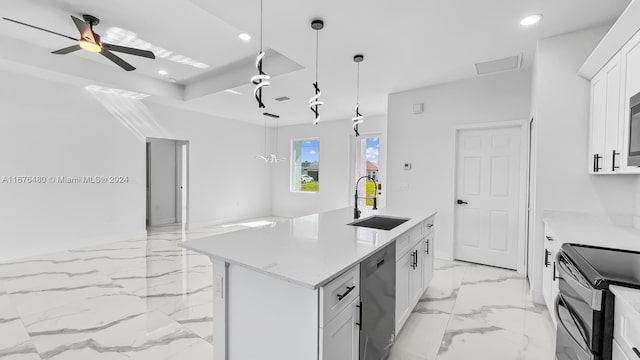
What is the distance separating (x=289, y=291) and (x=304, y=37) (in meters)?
2.56

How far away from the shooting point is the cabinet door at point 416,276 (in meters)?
2.39

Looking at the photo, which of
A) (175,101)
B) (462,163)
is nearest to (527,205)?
(462,163)

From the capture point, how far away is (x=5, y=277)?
11.2ft

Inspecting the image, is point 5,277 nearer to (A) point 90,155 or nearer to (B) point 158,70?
(A) point 90,155

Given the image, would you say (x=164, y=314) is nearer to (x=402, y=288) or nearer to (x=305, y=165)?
(x=402, y=288)

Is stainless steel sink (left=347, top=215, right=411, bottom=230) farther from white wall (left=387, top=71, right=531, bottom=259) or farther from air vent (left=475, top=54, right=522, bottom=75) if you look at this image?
air vent (left=475, top=54, right=522, bottom=75)

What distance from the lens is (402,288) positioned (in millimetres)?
2158

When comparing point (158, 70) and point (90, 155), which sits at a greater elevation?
point (158, 70)

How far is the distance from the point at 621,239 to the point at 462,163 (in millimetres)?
2318

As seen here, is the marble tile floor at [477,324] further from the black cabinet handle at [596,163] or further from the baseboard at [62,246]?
the baseboard at [62,246]

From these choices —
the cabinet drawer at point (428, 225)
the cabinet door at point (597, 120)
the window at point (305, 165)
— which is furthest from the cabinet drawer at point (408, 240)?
the window at point (305, 165)

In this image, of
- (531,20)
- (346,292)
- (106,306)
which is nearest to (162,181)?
(106,306)

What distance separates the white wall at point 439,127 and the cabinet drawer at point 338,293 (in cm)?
326

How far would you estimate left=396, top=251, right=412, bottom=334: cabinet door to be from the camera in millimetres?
2062
